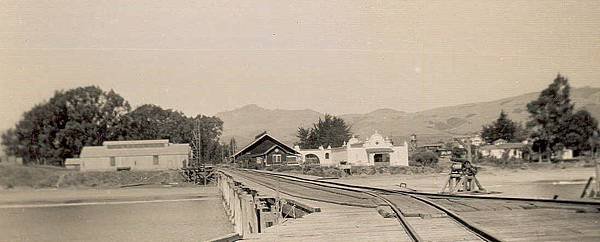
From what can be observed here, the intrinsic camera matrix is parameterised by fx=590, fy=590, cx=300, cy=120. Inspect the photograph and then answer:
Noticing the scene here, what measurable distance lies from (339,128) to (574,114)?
1130 cm

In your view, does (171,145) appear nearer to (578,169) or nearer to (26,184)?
(26,184)

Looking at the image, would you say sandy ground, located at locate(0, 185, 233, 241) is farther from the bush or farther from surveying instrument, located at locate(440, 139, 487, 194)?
the bush

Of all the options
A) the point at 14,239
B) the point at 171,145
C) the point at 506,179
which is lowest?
the point at 14,239

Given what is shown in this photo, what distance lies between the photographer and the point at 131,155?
11680 mm

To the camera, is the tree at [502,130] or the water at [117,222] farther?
the water at [117,222]

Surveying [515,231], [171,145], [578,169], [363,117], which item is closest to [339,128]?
[171,145]

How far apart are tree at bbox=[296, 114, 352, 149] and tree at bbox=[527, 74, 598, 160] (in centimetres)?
901

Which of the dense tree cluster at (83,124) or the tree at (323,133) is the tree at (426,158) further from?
the dense tree cluster at (83,124)

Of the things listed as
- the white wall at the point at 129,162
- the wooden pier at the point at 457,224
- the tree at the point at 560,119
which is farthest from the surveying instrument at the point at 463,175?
the white wall at the point at 129,162

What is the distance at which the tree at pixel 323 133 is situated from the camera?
59.6 ft

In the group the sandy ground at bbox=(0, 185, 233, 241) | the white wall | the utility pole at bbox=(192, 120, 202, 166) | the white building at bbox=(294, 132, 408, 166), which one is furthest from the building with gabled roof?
the white wall

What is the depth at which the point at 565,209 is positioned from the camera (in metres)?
6.54

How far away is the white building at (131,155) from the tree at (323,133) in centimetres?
507

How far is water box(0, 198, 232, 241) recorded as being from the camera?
14539 millimetres
